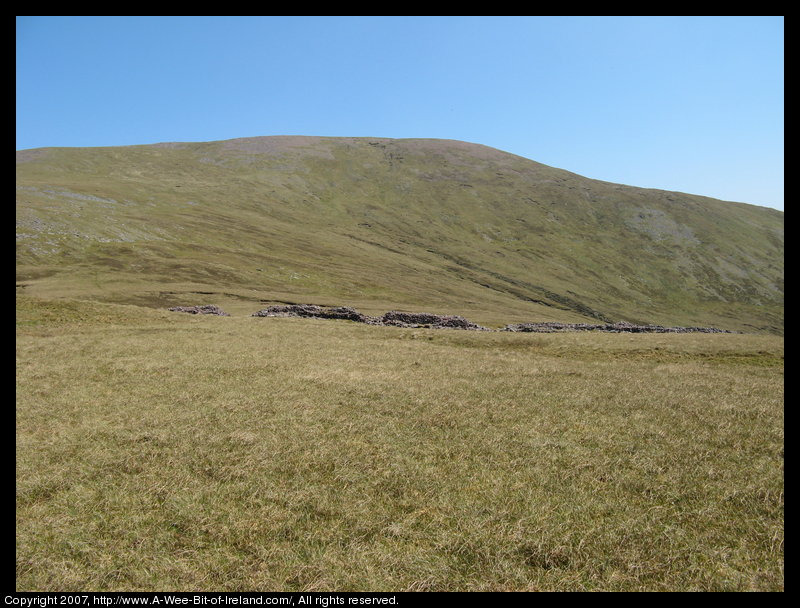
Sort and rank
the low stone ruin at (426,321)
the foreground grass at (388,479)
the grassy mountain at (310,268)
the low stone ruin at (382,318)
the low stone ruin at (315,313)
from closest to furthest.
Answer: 1. the foreground grass at (388,479)
2. the low stone ruin at (426,321)
3. the low stone ruin at (382,318)
4. the low stone ruin at (315,313)
5. the grassy mountain at (310,268)

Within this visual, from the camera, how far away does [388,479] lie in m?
11.4

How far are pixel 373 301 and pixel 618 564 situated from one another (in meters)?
95.9

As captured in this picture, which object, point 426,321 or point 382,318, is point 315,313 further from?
point 426,321

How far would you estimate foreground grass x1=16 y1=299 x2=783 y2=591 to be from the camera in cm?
792

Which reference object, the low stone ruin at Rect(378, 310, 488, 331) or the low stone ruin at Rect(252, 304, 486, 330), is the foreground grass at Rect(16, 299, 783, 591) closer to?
the low stone ruin at Rect(378, 310, 488, 331)

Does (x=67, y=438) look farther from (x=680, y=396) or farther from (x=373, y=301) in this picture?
(x=373, y=301)

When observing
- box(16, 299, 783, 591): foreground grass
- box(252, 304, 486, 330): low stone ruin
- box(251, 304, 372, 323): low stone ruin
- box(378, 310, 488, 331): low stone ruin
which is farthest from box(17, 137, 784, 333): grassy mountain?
box(16, 299, 783, 591): foreground grass

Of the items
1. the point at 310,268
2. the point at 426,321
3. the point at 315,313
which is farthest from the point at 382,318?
the point at 310,268

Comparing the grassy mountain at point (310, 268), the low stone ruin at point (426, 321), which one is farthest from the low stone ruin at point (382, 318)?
the grassy mountain at point (310, 268)

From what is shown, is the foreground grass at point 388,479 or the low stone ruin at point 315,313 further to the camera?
the low stone ruin at point 315,313

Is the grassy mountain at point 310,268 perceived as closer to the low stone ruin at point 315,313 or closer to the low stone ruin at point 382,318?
the low stone ruin at point 315,313

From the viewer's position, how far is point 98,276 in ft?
295

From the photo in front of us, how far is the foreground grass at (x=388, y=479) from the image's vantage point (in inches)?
312
